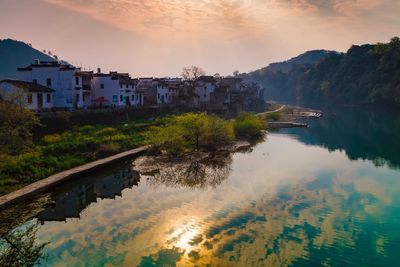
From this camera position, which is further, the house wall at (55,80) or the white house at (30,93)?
the house wall at (55,80)

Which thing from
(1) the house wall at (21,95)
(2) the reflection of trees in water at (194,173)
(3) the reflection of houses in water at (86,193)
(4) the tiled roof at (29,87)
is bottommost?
(3) the reflection of houses in water at (86,193)

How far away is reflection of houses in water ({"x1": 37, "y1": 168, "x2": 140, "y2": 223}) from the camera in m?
27.4

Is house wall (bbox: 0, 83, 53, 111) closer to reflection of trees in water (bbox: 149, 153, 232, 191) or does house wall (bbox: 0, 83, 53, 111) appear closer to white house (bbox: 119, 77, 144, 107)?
reflection of trees in water (bbox: 149, 153, 232, 191)

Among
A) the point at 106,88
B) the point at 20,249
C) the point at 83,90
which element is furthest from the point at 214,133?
the point at 20,249

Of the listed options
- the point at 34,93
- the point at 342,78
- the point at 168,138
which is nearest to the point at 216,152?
the point at 168,138

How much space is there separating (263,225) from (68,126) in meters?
35.1

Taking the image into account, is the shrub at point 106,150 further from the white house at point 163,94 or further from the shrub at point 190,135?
the white house at point 163,94

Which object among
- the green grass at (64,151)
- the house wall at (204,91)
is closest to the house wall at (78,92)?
the green grass at (64,151)

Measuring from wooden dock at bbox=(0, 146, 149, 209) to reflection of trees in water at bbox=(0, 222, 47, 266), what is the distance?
4.41 meters

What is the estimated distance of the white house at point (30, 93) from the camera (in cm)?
4564

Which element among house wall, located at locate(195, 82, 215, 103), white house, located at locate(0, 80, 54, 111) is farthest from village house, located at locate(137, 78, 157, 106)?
white house, located at locate(0, 80, 54, 111)

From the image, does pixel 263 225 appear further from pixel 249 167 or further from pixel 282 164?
pixel 282 164

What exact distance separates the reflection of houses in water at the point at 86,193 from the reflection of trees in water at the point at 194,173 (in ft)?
9.54

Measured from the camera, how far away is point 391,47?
136875 mm
